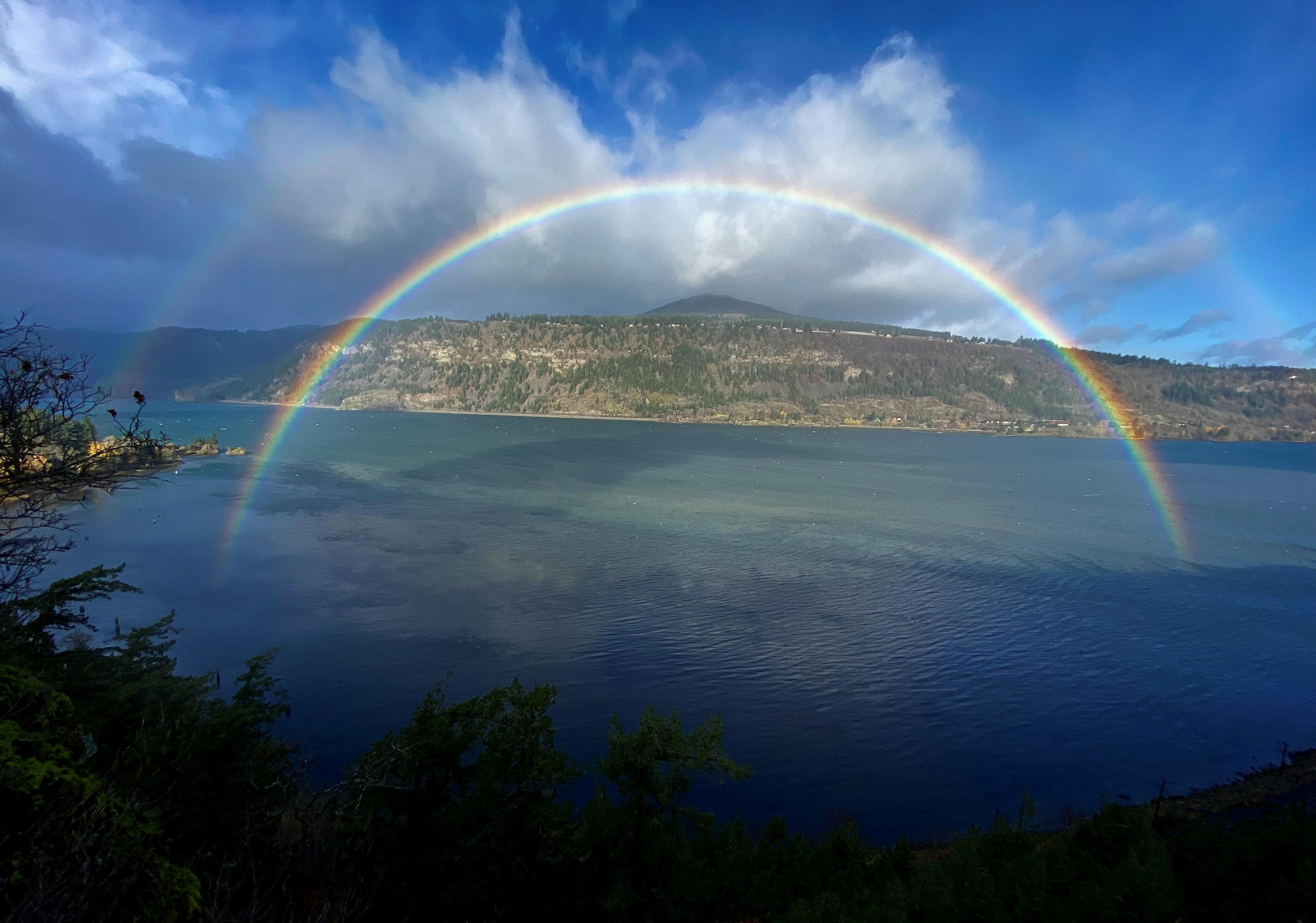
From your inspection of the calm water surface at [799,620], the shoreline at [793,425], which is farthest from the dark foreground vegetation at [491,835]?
the shoreline at [793,425]

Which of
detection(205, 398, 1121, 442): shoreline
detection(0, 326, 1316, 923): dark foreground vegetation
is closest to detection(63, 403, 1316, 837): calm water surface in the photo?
detection(0, 326, 1316, 923): dark foreground vegetation

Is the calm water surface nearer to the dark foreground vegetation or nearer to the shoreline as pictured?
the dark foreground vegetation

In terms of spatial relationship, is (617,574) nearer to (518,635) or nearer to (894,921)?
(518,635)

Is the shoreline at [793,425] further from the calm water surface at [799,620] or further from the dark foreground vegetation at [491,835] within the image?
the dark foreground vegetation at [491,835]

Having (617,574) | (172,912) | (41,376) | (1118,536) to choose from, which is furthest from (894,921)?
(1118,536)

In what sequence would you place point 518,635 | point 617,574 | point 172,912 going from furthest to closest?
point 617,574 < point 518,635 < point 172,912
